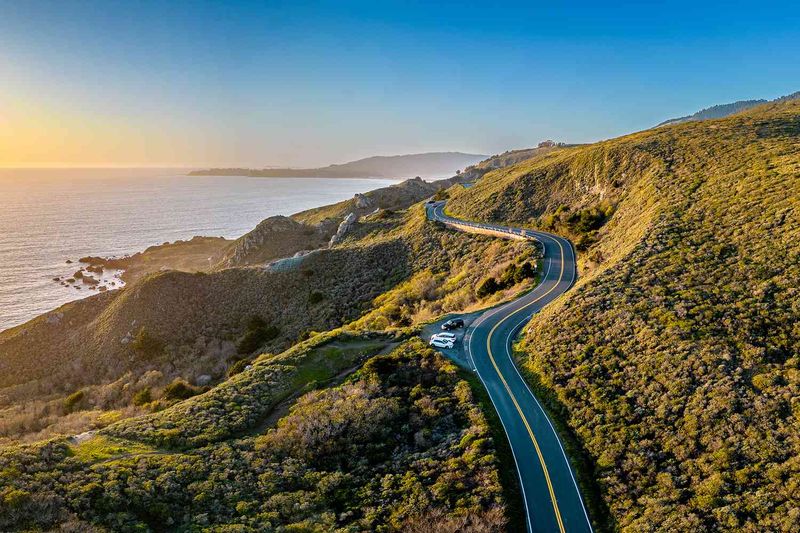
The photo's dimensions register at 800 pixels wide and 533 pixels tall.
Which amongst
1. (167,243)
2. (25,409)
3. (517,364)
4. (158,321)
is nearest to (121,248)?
(167,243)

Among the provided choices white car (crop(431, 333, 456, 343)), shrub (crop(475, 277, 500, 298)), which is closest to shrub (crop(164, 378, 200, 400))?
white car (crop(431, 333, 456, 343))

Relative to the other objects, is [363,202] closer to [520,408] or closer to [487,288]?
[487,288]

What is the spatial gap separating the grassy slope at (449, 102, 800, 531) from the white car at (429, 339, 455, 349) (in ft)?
18.7

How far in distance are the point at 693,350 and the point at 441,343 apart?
54.0 feet

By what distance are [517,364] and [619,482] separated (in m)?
11.3

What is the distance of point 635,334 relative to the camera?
86.3 ft

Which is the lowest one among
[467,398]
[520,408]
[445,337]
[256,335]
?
[256,335]

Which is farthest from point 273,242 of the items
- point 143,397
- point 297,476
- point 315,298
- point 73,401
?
point 297,476

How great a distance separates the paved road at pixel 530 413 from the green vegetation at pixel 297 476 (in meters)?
1.81

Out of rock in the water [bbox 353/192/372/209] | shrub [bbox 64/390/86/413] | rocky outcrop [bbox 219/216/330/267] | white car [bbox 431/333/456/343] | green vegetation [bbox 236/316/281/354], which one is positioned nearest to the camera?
white car [bbox 431/333/456/343]

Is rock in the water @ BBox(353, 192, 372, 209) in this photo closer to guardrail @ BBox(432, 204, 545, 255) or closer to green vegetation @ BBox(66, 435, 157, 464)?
guardrail @ BBox(432, 204, 545, 255)

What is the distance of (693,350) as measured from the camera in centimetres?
2316

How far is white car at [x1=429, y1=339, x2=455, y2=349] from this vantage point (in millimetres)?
31234

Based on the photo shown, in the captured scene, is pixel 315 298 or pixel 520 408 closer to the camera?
pixel 520 408
